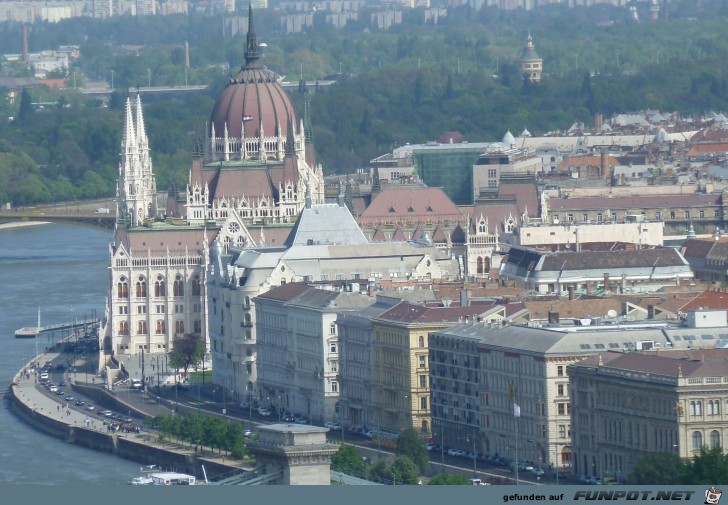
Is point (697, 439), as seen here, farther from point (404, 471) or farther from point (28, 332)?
point (28, 332)

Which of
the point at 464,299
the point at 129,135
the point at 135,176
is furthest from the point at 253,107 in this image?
the point at 464,299

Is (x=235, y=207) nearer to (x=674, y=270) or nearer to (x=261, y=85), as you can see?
(x=261, y=85)

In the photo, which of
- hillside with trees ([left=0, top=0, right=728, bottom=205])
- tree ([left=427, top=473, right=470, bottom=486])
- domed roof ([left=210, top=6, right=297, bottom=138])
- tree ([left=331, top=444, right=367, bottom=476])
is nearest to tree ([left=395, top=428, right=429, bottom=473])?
tree ([left=331, top=444, right=367, bottom=476])

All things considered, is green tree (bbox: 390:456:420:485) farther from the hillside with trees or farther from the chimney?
the hillside with trees

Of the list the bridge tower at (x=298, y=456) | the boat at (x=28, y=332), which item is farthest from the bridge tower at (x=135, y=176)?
the bridge tower at (x=298, y=456)

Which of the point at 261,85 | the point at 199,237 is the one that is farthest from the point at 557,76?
the point at 199,237

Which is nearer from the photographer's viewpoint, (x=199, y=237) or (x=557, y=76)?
(x=199, y=237)
